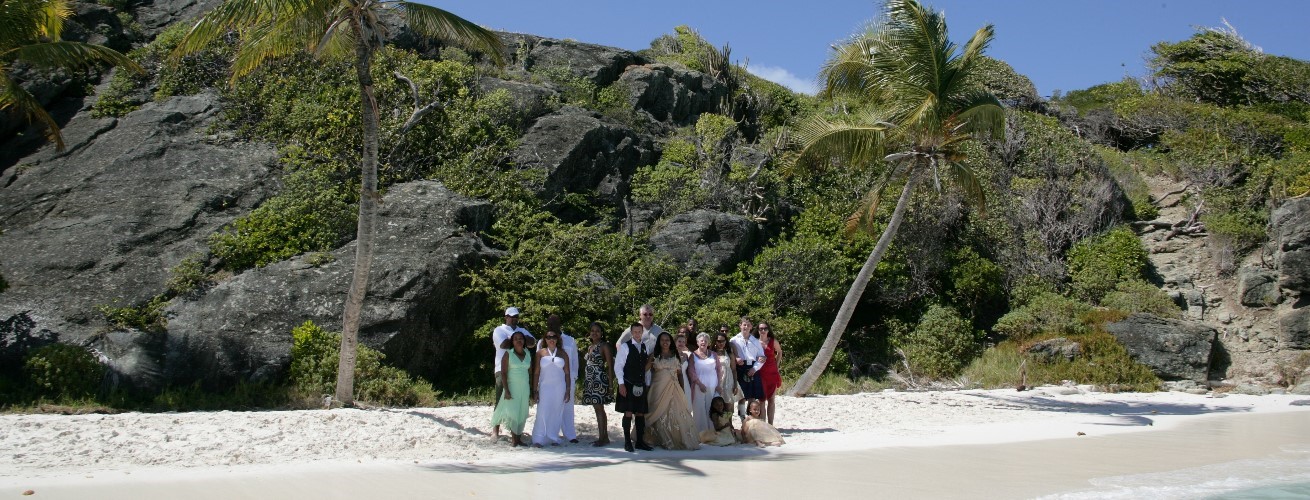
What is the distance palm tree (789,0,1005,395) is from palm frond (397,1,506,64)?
235 inches

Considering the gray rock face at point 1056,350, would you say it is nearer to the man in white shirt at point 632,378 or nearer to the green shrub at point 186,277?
the man in white shirt at point 632,378

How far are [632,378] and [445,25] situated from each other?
4729 millimetres

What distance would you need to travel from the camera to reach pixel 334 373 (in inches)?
466

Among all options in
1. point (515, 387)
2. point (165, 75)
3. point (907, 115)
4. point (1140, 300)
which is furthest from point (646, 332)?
point (165, 75)

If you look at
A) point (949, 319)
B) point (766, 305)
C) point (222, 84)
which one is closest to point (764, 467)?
point (766, 305)

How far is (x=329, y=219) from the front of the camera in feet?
47.9

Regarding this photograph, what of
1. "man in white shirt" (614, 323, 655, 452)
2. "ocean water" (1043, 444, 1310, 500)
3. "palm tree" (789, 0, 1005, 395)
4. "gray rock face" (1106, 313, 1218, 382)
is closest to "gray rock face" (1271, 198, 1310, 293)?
"gray rock face" (1106, 313, 1218, 382)

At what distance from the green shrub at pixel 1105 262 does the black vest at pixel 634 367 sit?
13.9m

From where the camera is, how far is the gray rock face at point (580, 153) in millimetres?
18875

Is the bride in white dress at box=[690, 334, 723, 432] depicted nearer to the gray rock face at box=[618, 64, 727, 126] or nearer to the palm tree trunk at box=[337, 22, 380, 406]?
the palm tree trunk at box=[337, 22, 380, 406]

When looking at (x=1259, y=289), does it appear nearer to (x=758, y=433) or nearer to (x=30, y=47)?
(x=758, y=433)

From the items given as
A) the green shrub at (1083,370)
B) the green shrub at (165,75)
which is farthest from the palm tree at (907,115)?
the green shrub at (165,75)

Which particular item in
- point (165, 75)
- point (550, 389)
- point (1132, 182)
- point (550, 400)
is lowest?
point (550, 400)

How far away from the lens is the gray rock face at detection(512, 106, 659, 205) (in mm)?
18875
